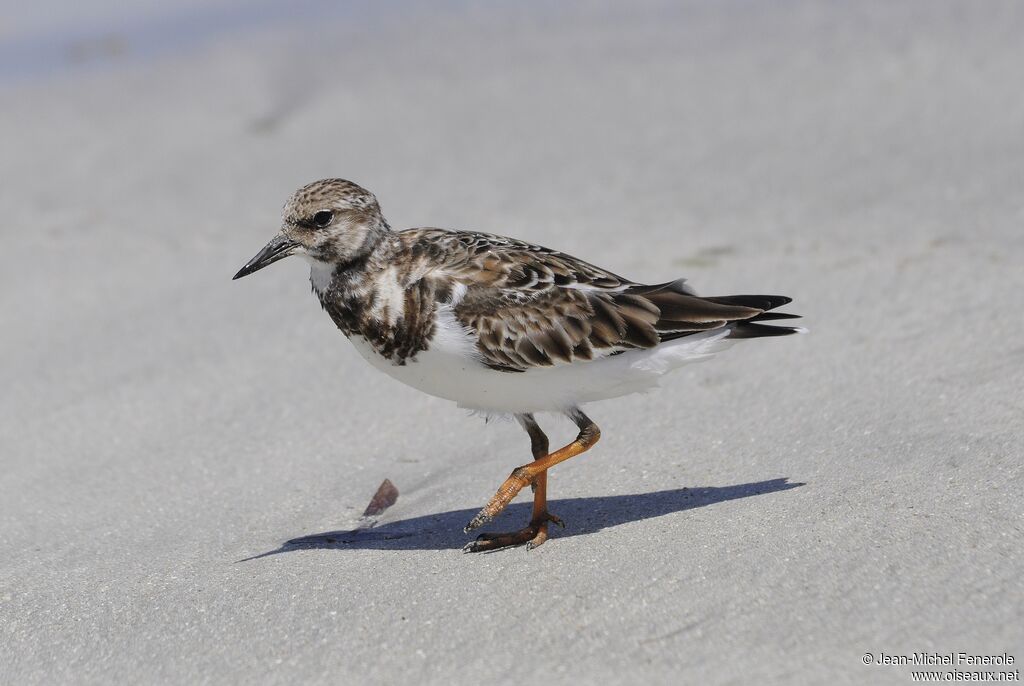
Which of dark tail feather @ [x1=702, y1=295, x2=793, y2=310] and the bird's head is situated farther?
dark tail feather @ [x1=702, y1=295, x2=793, y2=310]

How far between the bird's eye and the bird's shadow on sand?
1.32 m

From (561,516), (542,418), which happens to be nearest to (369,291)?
(561,516)

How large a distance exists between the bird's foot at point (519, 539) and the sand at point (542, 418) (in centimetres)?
8

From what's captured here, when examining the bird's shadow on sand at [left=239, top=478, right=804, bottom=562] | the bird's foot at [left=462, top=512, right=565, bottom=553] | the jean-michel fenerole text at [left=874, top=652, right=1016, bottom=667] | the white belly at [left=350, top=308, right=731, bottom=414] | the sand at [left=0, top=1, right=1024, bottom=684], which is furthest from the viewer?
the bird's shadow on sand at [left=239, top=478, right=804, bottom=562]

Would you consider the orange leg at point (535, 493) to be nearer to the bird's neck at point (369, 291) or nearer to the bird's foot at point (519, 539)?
the bird's foot at point (519, 539)

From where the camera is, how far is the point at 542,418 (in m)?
6.49

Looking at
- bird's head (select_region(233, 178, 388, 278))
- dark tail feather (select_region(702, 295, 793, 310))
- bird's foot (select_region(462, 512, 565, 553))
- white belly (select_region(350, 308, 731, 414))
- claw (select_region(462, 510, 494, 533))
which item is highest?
bird's head (select_region(233, 178, 388, 278))

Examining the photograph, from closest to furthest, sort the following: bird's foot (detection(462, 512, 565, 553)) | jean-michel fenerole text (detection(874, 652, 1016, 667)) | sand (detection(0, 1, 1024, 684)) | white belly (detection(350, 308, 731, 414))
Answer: jean-michel fenerole text (detection(874, 652, 1016, 667)), sand (detection(0, 1, 1024, 684)), white belly (detection(350, 308, 731, 414)), bird's foot (detection(462, 512, 565, 553))

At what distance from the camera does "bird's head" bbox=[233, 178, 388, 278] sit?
16.4 feet

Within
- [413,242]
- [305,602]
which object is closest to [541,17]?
[413,242]

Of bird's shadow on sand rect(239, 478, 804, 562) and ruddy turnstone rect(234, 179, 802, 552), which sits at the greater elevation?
ruddy turnstone rect(234, 179, 802, 552)

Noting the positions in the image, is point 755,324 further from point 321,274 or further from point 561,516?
point 321,274

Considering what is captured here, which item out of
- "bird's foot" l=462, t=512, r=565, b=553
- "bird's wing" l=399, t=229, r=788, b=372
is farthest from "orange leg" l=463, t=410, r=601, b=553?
"bird's wing" l=399, t=229, r=788, b=372

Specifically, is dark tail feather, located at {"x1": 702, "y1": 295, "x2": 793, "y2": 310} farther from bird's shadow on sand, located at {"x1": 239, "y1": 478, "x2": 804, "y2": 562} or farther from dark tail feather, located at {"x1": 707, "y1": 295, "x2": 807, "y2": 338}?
bird's shadow on sand, located at {"x1": 239, "y1": 478, "x2": 804, "y2": 562}
